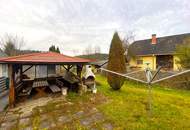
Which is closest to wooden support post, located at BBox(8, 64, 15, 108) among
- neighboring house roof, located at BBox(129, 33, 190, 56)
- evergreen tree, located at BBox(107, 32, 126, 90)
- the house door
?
evergreen tree, located at BBox(107, 32, 126, 90)

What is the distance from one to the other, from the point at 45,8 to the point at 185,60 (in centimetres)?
→ 1218

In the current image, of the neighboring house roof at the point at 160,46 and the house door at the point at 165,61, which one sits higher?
the neighboring house roof at the point at 160,46

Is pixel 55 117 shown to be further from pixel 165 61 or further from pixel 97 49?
pixel 97 49

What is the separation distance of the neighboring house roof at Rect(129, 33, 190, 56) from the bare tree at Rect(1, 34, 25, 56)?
23.2m

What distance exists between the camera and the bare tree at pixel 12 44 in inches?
1103

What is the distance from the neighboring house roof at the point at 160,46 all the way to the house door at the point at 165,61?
0.88m

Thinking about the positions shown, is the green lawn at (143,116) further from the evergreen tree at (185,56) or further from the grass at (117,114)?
the evergreen tree at (185,56)

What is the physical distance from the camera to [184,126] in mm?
4160

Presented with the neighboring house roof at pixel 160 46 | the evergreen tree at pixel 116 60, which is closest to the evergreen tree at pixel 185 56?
the neighboring house roof at pixel 160 46

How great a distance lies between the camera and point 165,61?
2017 centimetres

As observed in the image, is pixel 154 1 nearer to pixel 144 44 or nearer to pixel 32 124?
pixel 32 124

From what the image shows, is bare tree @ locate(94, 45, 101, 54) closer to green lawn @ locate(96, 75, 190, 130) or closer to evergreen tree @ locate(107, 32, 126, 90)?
evergreen tree @ locate(107, 32, 126, 90)

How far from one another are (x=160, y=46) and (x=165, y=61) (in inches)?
103

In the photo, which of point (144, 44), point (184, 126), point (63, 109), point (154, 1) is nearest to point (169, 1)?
point (154, 1)
